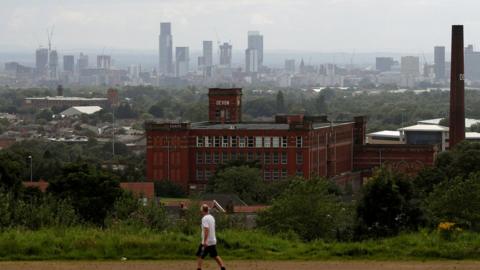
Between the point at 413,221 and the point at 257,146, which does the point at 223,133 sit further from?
the point at 413,221

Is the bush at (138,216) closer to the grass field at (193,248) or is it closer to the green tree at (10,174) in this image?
the grass field at (193,248)

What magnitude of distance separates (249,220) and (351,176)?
4003cm

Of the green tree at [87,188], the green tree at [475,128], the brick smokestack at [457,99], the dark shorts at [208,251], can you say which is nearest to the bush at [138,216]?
the dark shorts at [208,251]

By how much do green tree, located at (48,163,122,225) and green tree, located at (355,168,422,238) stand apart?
34.6 feet


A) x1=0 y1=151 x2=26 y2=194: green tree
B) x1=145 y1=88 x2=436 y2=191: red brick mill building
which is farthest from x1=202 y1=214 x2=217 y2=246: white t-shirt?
x1=145 y1=88 x2=436 y2=191: red brick mill building

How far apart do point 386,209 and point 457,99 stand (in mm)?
60125

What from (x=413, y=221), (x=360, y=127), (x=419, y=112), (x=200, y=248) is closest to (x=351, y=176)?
(x=360, y=127)

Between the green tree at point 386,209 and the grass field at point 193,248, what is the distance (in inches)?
245

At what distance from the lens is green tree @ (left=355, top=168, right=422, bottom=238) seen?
32.7m

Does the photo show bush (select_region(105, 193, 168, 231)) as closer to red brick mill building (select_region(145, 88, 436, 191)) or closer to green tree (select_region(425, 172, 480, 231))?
green tree (select_region(425, 172, 480, 231))

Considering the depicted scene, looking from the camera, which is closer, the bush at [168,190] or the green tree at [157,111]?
the bush at [168,190]
